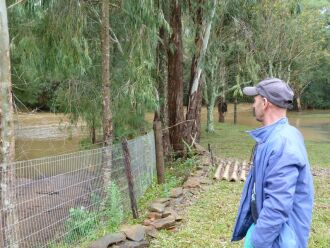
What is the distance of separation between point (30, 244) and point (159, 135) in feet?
10.6

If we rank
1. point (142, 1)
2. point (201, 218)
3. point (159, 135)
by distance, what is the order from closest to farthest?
point (201, 218) < point (142, 1) < point (159, 135)

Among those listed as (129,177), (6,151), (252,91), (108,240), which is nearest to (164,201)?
(129,177)

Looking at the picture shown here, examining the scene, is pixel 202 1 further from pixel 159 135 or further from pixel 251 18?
pixel 159 135

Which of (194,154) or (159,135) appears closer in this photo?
(159,135)

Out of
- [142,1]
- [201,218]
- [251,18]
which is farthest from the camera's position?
[251,18]

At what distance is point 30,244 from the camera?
470 centimetres

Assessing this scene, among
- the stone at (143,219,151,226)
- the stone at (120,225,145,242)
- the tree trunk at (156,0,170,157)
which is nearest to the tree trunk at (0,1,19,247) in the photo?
the stone at (120,225,145,242)

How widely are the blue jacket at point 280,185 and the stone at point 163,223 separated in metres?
2.77

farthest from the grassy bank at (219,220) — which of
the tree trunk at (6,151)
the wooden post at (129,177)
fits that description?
the tree trunk at (6,151)

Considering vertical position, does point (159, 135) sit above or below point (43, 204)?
above

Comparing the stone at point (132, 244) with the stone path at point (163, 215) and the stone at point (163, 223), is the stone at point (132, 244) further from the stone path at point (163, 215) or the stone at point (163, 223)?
the stone at point (163, 223)

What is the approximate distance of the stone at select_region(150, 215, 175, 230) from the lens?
5.12 meters

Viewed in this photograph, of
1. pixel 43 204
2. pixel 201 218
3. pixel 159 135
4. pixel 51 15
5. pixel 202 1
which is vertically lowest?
pixel 201 218

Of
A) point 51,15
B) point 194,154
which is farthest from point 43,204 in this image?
point 194,154
